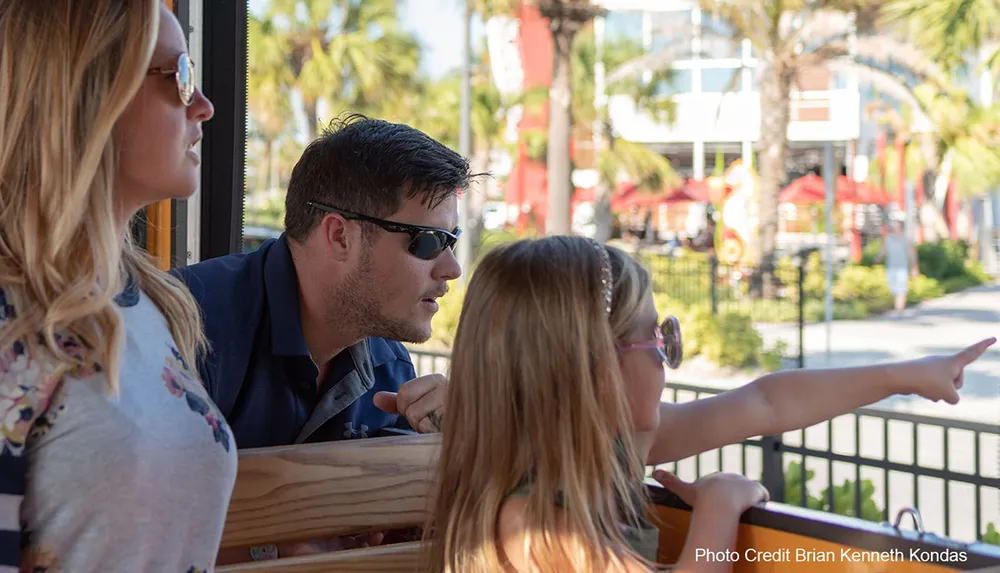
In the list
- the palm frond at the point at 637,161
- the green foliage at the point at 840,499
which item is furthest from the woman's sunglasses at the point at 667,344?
the palm frond at the point at 637,161

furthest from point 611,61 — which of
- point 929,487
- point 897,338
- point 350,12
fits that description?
point 929,487

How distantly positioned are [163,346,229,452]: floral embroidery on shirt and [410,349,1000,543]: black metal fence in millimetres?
2489

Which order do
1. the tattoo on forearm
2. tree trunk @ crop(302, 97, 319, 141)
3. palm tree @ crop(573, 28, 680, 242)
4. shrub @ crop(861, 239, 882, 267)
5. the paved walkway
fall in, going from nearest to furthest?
the tattoo on forearm
the paved walkway
palm tree @ crop(573, 28, 680, 242)
shrub @ crop(861, 239, 882, 267)
tree trunk @ crop(302, 97, 319, 141)

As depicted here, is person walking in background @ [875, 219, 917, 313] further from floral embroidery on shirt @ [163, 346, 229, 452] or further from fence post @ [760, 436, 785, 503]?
floral embroidery on shirt @ [163, 346, 229, 452]

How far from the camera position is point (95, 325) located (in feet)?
3.88

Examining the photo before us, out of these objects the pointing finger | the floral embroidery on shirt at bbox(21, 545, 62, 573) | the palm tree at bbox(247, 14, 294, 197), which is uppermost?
the palm tree at bbox(247, 14, 294, 197)

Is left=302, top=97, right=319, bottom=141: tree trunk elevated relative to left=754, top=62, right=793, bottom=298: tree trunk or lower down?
elevated

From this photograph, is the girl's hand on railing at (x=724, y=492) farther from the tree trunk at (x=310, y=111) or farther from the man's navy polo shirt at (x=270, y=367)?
the tree trunk at (x=310, y=111)

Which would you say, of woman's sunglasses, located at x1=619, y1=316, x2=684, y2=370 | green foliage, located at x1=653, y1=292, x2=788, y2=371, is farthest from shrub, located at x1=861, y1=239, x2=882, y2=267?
woman's sunglasses, located at x1=619, y1=316, x2=684, y2=370

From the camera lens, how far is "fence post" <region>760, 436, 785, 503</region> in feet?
14.1

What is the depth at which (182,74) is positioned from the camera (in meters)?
1.35

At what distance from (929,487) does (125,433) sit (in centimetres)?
609

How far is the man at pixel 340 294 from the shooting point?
2.08 metres

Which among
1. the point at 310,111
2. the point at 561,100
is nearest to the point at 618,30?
the point at 310,111
